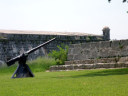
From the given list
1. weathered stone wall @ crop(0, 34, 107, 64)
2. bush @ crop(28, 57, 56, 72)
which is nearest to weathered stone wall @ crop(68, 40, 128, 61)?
bush @ crop(28, 57, 56, 72)

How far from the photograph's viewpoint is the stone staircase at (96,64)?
53.9 feet

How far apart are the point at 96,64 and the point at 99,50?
77.7 inches

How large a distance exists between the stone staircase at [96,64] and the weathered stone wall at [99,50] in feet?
2.07

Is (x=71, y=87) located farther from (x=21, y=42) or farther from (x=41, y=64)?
(x=21, y=42)

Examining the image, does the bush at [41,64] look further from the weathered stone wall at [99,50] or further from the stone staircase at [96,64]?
the weathered stone wall at [99,50]

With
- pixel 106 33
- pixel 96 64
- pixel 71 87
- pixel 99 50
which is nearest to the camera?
pixel 71 87

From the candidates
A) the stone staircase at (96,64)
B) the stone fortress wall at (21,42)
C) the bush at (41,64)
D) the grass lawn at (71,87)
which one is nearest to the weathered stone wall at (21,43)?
the stone fortress wall at (21,42)

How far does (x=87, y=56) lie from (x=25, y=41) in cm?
543

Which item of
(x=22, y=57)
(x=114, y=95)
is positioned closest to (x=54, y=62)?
(x=22, y=57)

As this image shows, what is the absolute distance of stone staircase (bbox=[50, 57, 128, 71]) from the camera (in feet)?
53.9

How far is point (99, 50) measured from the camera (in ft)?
61.9

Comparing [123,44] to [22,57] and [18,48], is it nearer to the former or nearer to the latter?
[22,57]

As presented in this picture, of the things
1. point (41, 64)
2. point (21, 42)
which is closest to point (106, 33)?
point (21, 42)

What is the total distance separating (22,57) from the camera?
44.8ft
